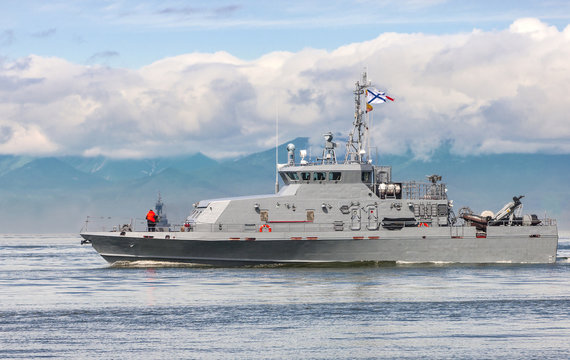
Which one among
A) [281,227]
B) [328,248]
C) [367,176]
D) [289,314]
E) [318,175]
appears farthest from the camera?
[367,176]

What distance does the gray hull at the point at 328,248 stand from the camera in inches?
1614

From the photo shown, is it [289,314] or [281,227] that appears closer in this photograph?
[289,314]

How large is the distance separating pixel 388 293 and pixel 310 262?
10882 mm

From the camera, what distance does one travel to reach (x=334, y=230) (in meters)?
41.4

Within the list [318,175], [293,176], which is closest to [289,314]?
[318,175]

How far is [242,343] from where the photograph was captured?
2069 centimetres

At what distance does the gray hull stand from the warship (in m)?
0.05

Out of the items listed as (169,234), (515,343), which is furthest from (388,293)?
(169,234)

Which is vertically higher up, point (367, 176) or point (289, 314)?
point (367, 176)

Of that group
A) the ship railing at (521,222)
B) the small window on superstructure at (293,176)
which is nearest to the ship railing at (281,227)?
the small window on superstructure at (293,176)

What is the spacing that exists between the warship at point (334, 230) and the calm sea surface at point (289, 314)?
159cm

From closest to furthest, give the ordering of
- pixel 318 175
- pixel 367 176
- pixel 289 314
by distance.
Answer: pixel 289 314 → pixel 318 175 → pixel 367 176

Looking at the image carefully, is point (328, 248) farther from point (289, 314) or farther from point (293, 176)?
point (289, 314)

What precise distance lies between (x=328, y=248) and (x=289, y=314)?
15.6 metres
